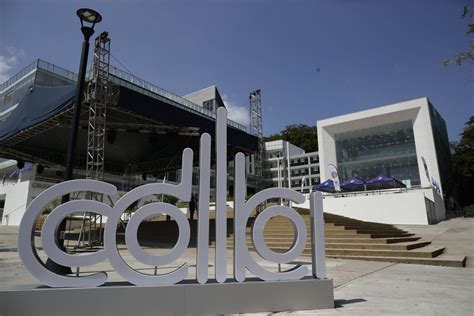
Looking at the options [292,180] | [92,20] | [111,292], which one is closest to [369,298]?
[111,292]

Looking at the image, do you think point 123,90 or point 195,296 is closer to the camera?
point 195,296

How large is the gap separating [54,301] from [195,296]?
1580 mm

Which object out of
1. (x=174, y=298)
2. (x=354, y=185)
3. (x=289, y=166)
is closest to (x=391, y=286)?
(x=174, y=298)

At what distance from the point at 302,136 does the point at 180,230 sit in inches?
3074

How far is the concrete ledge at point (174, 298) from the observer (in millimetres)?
3580

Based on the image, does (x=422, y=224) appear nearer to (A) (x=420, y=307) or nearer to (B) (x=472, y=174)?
(A) (x=420, y=307)

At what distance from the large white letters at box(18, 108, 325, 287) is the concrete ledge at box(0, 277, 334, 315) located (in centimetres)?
11

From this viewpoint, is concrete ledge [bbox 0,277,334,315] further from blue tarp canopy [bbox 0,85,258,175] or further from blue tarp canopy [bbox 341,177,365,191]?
blue tarp canopy [bbox 341,177,365,191]

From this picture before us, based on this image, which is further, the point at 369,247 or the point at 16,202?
the point at 16,202

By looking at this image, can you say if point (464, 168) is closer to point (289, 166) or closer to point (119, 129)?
point (289, 166)

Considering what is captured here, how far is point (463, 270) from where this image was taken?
7488mm

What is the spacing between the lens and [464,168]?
44.4 meters

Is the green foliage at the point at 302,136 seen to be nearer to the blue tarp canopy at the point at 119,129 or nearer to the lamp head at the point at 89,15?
the blue tarp canopy at the point at 119,129

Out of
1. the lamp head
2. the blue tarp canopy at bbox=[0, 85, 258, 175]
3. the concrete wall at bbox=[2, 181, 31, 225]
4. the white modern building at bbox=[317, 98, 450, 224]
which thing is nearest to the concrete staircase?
the blue tarp canopy at bbox=[0, 85, 258, 175]
